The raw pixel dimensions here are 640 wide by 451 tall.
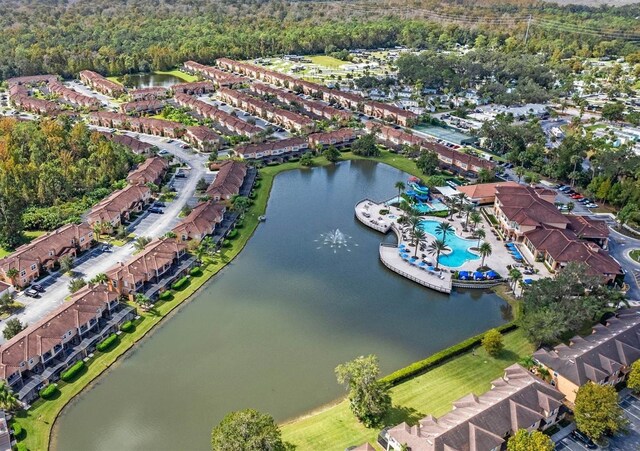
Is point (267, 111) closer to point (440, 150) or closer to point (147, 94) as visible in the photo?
point (147, 94)

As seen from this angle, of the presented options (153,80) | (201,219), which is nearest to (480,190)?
(201,219)

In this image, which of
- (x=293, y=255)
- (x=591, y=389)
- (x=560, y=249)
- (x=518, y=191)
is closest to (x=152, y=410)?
(x=293, y=255)

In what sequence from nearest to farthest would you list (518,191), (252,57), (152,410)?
(152,410) < (518,191) < (252,57)

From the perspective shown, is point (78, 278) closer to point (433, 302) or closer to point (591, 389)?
point (433, 302)

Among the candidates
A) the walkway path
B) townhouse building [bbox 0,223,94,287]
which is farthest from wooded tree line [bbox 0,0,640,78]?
townhouse building [bbox 0,223,94,287]

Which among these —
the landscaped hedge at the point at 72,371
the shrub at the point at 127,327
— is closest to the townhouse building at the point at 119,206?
the shrub at the point at 127,327

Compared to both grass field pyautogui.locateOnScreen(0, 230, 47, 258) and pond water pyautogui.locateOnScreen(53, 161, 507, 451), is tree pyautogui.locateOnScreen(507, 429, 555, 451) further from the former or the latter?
grass field pyautogui.locateOnScreen(0, 230, 47, 258)

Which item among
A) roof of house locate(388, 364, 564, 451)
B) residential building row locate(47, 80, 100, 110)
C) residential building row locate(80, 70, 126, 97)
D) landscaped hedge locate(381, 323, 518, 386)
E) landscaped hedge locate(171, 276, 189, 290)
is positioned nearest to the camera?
roof of house locate(388, 364, 564, 451)
